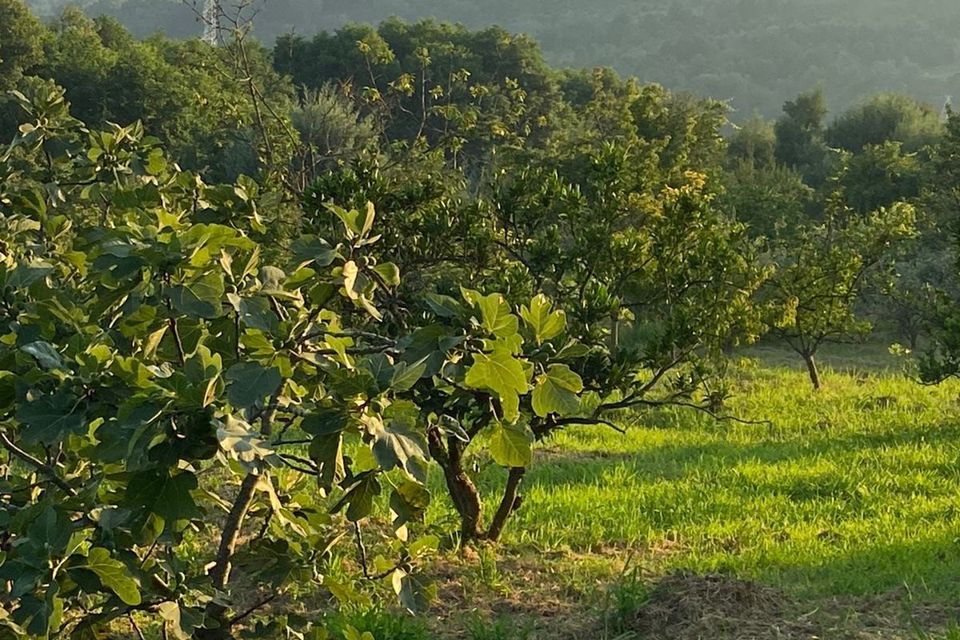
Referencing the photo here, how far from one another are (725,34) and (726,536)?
119 metres

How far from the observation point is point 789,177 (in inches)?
1177

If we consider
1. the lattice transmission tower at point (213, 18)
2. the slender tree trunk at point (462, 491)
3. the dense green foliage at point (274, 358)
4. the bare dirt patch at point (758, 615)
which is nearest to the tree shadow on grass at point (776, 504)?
the bare dirt patch at point (758, 615)

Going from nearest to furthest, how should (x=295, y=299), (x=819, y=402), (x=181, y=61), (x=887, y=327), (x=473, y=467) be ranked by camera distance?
(x=295, y=299) < (x=473, y=467) < (x=819, y=402) < (x=887, y=327) < (x=181, y=61)

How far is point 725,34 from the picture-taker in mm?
114375

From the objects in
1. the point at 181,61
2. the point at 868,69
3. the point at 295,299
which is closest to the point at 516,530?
the point at 295,299

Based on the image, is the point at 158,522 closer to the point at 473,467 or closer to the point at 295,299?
the point at 295,299

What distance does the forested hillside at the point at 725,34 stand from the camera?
99750 millimetres

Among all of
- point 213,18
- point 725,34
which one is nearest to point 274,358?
point 213,18

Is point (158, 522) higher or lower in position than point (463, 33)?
lower

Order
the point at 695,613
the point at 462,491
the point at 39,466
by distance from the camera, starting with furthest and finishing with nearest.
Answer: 1. the point at 462,491
2. the point at 695,613
3. the point at 39,466

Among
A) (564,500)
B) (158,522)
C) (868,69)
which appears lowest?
(564,500)

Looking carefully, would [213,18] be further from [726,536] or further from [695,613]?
[695,613]

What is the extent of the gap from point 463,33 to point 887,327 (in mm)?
34311

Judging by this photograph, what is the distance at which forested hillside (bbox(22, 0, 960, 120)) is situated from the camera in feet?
327
